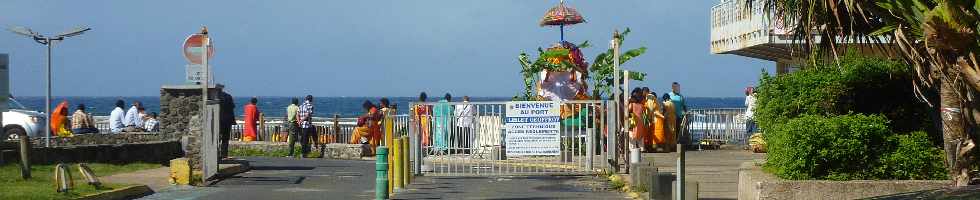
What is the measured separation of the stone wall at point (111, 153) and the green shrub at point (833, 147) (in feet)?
38.9

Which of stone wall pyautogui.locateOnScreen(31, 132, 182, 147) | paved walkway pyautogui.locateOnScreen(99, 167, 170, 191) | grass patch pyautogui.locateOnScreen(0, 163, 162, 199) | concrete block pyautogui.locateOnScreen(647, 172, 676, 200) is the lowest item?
paved walkway pyautogui.locateOnScreen(99, 167, 170, 191)

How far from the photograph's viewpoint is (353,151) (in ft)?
93.7

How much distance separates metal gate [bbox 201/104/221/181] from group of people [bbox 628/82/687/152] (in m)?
8.79

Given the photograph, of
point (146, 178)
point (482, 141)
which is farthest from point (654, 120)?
point (146, 178)

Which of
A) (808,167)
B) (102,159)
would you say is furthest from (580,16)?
(808,167)

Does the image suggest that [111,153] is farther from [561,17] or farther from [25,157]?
[561,17]

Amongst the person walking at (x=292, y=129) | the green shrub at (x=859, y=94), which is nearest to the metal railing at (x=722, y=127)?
the person walking at (x=292, y=129)

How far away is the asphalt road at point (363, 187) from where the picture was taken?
16.9 m

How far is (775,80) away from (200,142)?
28.9 ft

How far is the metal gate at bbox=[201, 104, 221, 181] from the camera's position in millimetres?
19016

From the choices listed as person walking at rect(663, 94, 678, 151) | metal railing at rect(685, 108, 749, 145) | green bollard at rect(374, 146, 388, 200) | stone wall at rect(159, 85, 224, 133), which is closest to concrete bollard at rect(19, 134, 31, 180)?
stone wall at rect(159, 85, 224, 133)

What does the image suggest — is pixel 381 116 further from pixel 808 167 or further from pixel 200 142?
pixel 808 167

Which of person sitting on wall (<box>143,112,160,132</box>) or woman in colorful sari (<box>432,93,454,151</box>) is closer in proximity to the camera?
woman in colorful sari (<box>432,93,454,151</box>)

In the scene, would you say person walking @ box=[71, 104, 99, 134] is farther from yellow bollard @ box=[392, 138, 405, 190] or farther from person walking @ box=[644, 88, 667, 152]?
yellow bollard @ box=[392, 138, 405, 190]
